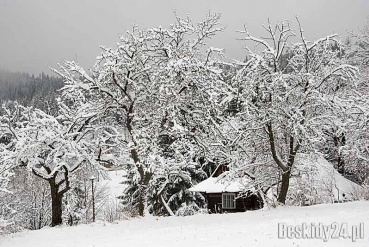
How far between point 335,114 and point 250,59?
4299 mm

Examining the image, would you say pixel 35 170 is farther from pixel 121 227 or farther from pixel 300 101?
pixel 300 101

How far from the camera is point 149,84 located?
58.4 ft

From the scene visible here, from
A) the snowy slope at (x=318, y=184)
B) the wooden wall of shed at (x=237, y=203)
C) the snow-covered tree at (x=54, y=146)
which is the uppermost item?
the snow-covered tree at (x=54, y=146)

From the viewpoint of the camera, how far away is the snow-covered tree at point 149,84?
55.1 ft

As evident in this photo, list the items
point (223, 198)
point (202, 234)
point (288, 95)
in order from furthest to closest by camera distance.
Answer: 1. point (223, 198)
2. point (288, 95)
3. point (202, 234)

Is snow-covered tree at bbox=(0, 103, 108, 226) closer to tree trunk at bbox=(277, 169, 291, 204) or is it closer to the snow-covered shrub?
tree trunk at bbox=(277, 169, 291, 204)

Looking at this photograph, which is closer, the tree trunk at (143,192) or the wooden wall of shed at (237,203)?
the tree trunk at (143,192)

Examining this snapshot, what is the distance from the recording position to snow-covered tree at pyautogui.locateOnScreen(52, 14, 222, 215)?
16.8 metres

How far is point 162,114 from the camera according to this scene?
17.3m

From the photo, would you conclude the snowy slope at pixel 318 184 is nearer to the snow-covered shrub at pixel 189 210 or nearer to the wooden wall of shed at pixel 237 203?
the wooden wall of shed at pixel 237 203

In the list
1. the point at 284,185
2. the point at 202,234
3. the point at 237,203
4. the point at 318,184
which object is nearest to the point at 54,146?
the point at 202,234

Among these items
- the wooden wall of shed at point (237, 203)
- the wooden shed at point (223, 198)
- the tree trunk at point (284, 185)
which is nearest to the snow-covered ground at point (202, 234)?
the tree trunk at point (284, 185)

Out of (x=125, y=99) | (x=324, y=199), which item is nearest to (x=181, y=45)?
(x=125, y=99)

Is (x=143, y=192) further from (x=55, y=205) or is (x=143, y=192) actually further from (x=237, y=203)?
(x=237, y=203)
